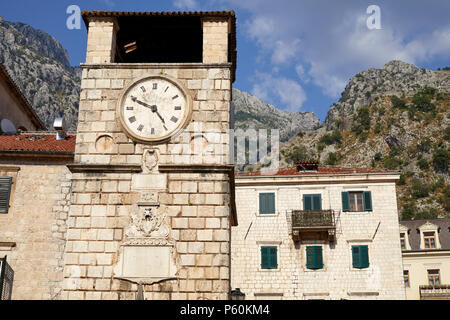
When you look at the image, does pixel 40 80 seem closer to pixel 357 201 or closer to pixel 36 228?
pixel 357 201

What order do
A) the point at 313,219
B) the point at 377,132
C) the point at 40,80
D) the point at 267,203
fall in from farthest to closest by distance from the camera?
the point at 377,132, the point at 40,80, the point at 267,203, the point at 313,219

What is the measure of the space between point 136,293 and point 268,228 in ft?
67.9

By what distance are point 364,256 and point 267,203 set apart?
20.6 ft

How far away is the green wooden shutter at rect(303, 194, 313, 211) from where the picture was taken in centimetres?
3142

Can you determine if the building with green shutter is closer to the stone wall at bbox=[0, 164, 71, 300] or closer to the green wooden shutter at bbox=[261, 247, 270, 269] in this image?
the green wooden shutter at bbox=[261, 247, 270, 269]

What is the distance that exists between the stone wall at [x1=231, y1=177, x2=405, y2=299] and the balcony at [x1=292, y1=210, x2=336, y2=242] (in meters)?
0.38

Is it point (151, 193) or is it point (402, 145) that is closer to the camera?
point (151, 193)

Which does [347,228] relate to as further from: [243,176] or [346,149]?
[346,149]

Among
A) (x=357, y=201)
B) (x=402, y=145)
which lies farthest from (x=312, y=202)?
(x=402, y=145)

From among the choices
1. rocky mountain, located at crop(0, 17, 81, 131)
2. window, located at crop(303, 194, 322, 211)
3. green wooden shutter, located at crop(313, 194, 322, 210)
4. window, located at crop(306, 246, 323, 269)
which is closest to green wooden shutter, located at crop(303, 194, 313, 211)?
window, located at crop(303, 194, 322, 211)

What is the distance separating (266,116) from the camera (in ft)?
595

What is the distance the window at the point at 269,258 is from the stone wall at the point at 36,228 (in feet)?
46.3

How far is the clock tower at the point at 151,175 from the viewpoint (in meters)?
11.3

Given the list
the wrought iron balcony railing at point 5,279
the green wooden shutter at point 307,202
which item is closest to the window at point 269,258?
the green wooden shutter at point 307,202
